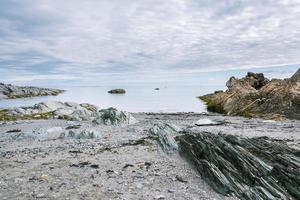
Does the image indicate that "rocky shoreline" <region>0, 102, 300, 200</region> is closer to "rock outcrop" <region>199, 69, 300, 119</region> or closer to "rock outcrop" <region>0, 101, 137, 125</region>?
"rock outcrop" <region>0, 101, 137, 125</region>

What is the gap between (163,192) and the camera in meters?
14.2

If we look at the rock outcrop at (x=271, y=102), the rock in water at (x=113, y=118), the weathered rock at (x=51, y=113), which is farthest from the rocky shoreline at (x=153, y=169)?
the rock outcrop at (x=271, y=102)

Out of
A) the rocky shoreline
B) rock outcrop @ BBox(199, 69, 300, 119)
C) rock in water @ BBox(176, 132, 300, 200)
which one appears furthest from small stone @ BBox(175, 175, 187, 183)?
rock outcrop @ BBox(199, 69, 300, 119)

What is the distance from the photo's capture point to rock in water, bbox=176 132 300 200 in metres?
14.0

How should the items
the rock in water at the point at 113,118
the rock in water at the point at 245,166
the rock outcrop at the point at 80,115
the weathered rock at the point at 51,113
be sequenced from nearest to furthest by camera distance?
the rock in water at the point at 245,166, the rock in water at the point at 113,118, the rock outcrop at the point at 80,115, the weathered rock at the point at 51,113

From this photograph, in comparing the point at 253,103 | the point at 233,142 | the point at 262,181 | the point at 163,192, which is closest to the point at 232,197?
the point at 262,181

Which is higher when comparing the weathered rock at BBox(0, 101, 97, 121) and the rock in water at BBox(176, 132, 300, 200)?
the weathered rock at BBox(0, 101, 97, 121)

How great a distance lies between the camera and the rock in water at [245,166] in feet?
45.8

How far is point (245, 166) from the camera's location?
1535cm

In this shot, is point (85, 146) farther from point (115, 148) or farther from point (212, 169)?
point (212, 169)

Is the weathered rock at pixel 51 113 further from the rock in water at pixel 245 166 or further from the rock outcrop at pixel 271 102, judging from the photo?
the rock in water at pixel 245 166

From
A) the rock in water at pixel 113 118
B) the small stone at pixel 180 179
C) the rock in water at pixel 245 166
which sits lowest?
the small stone at pixel 180 179

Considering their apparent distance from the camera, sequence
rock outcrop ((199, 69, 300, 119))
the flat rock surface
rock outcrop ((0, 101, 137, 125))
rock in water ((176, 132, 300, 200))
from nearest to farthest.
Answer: rock in water ((176, 132, 300, 200)) < the flat rock surface < rock outcrop ((0, 101, 137, 125)) < rock outcrop ((199, 69, 300, 119))

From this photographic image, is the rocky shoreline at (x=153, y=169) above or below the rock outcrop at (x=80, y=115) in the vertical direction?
below
